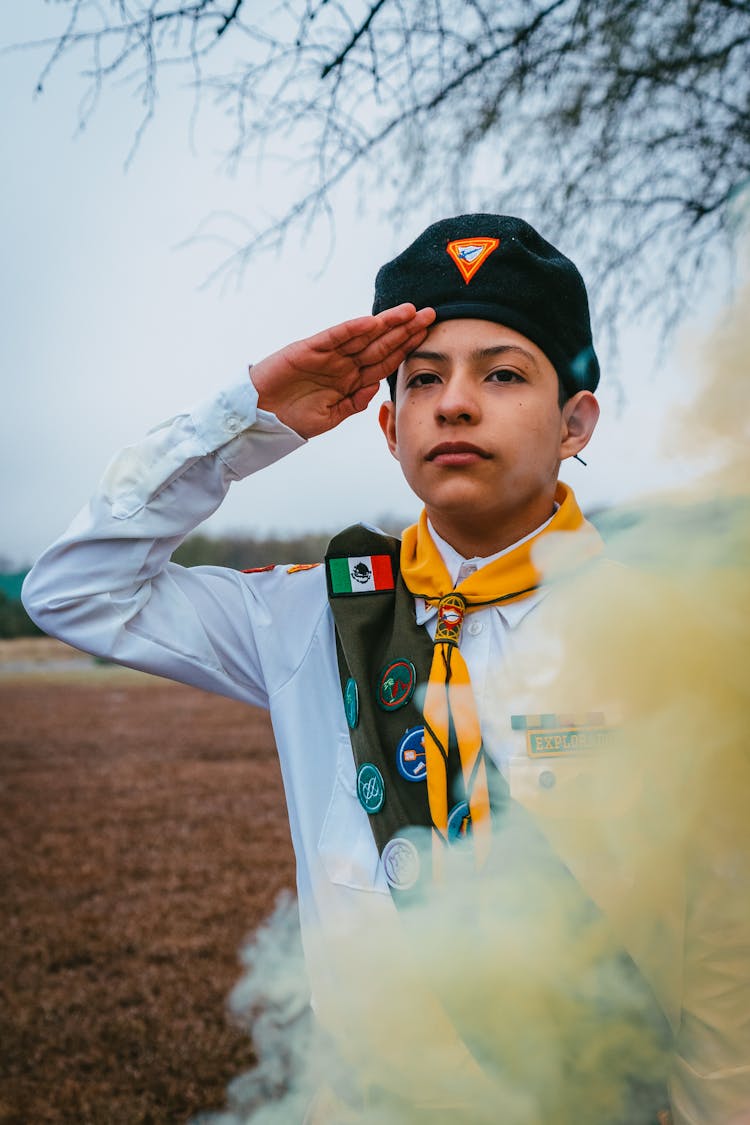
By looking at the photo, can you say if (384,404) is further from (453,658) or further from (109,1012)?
(109,1012)

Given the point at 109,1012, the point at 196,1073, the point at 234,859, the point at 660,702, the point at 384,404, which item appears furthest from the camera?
the point at 234,859

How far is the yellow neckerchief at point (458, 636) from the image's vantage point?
4.14ft

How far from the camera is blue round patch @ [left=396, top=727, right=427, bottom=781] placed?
4.34 ft

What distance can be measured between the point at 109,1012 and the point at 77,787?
4.89 meters

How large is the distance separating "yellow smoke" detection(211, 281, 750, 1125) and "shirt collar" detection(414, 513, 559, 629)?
204 mm

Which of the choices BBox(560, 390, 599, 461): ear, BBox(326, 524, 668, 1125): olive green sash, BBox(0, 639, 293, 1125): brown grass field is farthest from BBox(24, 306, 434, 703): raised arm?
BBox(0, 639, 293, 1125): brown grass field

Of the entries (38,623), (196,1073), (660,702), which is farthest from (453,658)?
(196,1073)

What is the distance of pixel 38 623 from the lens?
1.50 meters

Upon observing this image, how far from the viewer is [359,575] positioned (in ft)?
5.06

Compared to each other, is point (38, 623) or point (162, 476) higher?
point (162, 476)

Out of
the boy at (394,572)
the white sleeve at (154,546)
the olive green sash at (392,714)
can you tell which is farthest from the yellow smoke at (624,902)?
the white sleeve at (154,546)

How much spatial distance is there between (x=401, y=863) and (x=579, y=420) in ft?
2.69

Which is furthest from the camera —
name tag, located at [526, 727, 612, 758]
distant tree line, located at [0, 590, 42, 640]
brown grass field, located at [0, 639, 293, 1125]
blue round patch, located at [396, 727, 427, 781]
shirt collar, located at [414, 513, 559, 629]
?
distant tree line, located at [0, 590, 42, 640]

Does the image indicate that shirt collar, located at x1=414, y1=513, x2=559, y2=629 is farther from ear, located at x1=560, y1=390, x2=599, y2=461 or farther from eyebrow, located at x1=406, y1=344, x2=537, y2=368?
eyebrow, located at x1=406, y1=344, x2=537, y2=368
